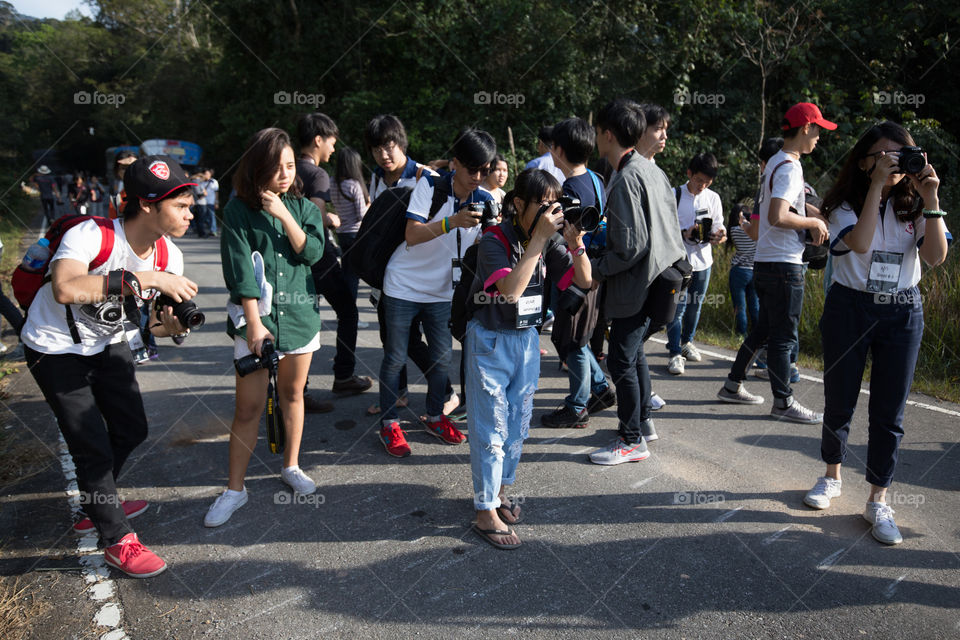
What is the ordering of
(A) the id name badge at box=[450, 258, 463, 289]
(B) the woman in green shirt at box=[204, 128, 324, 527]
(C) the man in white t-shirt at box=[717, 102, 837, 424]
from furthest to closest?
(C) the man in white t-shirt at box=[717, 102, 837, 424] < (A) the id name badge at box=[450, 258, 463, 289] < (B) the woman in green shirt at box=[204, 128, 324, 527]

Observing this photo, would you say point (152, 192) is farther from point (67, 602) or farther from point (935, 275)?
point (935, 275)

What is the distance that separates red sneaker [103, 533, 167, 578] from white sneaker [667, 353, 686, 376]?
4.21m

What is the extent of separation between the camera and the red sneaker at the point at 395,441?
4.21 m

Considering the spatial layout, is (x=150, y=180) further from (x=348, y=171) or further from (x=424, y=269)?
(x=348, y=171)

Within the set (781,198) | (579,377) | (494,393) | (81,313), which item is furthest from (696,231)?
(81,313)

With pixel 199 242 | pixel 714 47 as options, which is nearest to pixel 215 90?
pixel 199 242

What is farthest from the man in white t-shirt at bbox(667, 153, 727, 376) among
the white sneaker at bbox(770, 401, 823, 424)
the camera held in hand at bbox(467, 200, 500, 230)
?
the camera held in hand at bbox(467, 200, 500, 230)

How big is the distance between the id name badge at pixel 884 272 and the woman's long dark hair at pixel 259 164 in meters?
2.86

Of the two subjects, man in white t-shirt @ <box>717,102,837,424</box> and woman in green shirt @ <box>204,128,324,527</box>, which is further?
man in white t-shirt @ <box>717,102,837,424</box>

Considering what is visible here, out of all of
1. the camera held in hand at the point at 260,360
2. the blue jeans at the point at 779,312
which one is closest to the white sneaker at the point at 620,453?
the blue jeans at the point at 779,312

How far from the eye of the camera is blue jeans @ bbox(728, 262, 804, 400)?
4.61 m

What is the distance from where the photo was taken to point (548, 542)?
327cm

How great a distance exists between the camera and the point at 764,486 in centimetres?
385

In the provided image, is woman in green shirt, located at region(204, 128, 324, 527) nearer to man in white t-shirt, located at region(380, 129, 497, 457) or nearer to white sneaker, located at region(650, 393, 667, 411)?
man in white t-shirt, located at region(380, 129, 497, 457)
